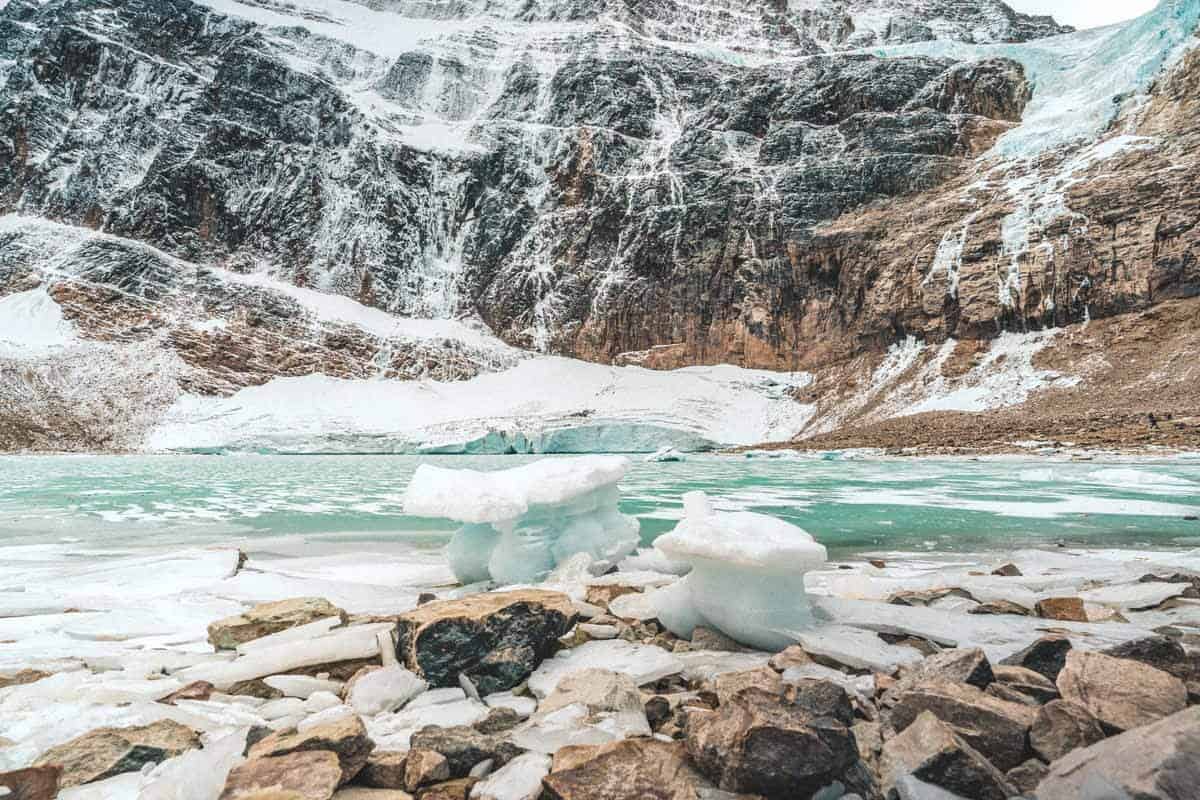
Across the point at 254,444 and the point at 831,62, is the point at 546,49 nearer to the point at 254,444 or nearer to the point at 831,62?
the point at 831,62

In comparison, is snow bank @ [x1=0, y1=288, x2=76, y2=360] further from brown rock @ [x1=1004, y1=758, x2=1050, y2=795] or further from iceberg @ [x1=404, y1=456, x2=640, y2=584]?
brown rock @ [x1=1004, y1=758, x2=1050, y2=795]

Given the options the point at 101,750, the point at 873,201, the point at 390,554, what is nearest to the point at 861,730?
the point at 101,750

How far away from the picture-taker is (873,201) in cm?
5347

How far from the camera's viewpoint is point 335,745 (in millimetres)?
2004

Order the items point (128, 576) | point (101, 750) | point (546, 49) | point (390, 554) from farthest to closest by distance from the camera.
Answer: point (546, 49) → point (390, 554) → point (128, 576) → point (101, 750)

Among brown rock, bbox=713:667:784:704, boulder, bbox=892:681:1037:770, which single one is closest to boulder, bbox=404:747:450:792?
brown rock, bbox=713:667:784:704

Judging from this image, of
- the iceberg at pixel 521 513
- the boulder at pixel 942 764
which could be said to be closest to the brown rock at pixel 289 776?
the boulder at pixel 942 764

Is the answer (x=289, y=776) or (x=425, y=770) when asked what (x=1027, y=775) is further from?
(x=289, y=776)

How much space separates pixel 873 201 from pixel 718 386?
2114 centimetres

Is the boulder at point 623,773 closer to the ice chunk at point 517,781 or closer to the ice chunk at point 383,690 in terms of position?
the ice chunk at point 517,781

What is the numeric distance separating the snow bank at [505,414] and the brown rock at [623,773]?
43.3 metres

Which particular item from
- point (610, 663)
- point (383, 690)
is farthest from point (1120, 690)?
point (383, 690)

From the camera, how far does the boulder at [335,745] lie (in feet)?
6.56

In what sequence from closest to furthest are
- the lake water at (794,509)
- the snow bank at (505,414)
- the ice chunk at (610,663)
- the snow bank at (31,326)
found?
the ice chunk at (610,663), the lake water at (794,509), the snow bank at (505,414), the snow bank at (31,326)
